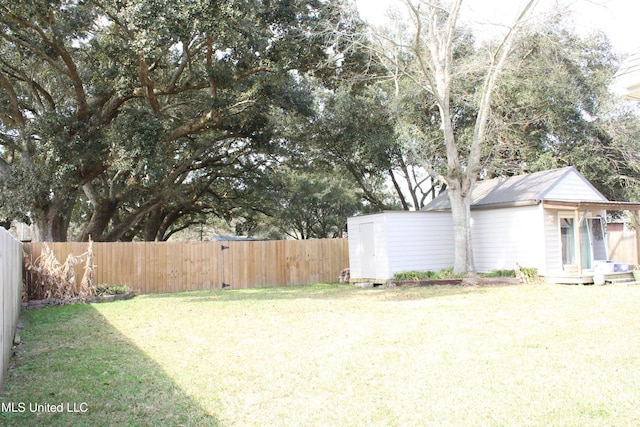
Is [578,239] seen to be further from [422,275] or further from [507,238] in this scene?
[422,275]

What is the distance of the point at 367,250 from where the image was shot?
617 inches

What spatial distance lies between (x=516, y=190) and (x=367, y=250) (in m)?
5.14

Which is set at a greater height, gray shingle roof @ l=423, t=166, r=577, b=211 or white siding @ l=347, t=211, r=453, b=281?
gray shingle roof @ l=423, t=166, r=577, b=211

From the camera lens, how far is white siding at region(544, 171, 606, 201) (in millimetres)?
14969

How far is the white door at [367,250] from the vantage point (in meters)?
15.4

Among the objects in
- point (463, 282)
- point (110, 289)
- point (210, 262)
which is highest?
point (210, 262)

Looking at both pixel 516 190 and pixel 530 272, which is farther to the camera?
pixel 516 190

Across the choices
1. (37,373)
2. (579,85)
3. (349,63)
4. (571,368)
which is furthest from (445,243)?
(37,373)

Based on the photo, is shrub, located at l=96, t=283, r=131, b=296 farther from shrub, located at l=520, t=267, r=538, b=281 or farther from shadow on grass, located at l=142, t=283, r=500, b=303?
shrub, located at l=520, t=267, r=538, b=281

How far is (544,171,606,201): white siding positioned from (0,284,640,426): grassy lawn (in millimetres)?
5765

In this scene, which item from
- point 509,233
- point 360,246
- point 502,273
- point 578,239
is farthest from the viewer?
point 360,246

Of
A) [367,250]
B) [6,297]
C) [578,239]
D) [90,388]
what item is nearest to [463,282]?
[367,250]

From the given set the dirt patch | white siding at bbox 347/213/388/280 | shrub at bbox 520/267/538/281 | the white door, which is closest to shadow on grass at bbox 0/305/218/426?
the dirt patch

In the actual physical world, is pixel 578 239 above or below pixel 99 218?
below
